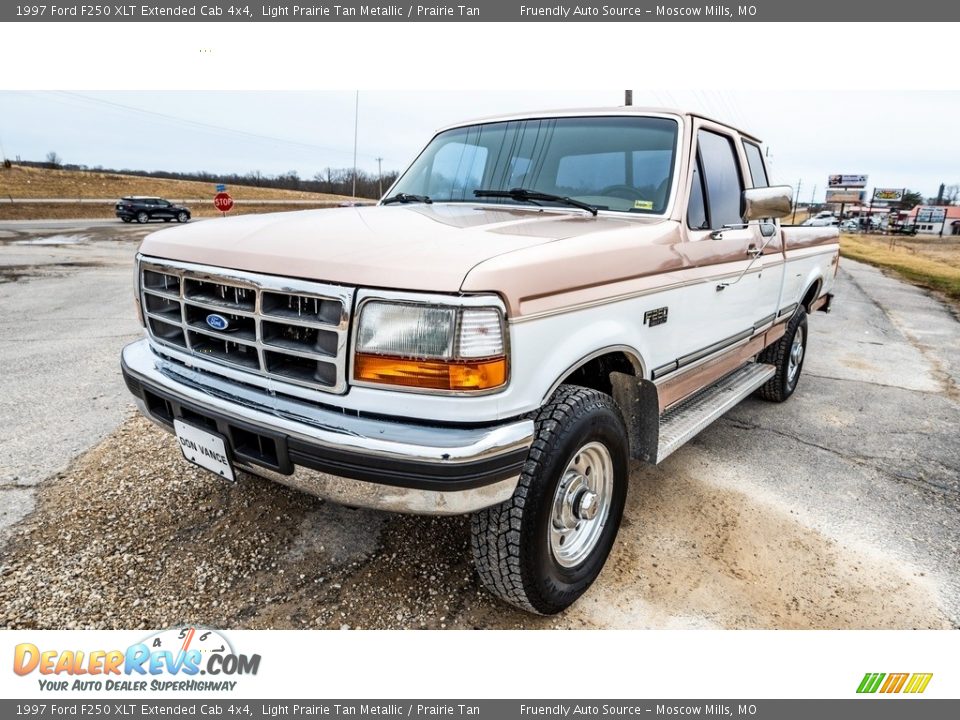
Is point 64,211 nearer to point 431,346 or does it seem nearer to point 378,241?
point 378,241

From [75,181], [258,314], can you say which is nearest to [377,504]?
[258,314]

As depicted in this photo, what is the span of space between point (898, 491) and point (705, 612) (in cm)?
192

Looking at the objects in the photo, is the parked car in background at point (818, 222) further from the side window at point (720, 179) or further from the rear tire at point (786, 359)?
the side window at point (720, 179)

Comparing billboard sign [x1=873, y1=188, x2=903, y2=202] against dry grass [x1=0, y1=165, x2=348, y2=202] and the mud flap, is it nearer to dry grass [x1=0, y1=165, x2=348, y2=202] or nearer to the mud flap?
dry grass [x1=0, y1=165, x2=348, y2=202]

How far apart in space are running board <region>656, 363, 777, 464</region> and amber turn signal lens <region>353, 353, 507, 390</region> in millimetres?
1226

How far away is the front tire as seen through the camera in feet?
6.72

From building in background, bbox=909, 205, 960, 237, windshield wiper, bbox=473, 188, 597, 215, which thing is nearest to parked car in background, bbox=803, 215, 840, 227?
windshield wiper, bbox=473, 188, 597, 215

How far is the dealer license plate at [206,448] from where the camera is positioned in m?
2.16

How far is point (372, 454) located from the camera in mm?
1809

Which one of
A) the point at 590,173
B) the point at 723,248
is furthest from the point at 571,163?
the point at 723,248

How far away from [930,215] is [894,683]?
324ft

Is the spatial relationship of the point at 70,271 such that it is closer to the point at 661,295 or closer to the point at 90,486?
the point at 90,486

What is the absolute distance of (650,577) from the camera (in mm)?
2643

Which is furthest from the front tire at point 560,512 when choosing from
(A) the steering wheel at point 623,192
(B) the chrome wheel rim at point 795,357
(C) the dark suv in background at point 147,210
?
(C) the dark suv in background at point 147,210
